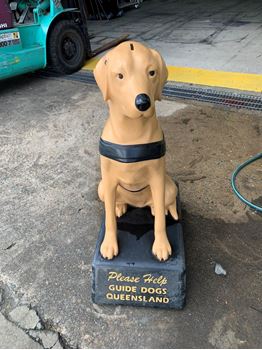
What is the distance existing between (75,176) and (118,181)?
129 centimetres

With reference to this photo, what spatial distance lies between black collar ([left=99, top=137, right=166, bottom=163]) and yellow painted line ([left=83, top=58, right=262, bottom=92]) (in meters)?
2.97

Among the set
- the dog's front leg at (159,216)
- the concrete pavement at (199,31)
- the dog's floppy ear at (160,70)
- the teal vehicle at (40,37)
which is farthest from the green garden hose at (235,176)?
the teal vehicle at (40,37)

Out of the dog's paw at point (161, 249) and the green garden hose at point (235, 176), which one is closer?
the dog's paw at point (161, 249)

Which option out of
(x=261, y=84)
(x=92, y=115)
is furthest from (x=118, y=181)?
(x=261, y=84)

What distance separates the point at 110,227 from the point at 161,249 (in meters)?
0.29

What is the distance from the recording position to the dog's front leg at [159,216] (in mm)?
1810

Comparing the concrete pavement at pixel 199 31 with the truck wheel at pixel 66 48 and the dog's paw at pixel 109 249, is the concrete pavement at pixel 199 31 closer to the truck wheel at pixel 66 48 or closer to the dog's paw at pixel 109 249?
the truck wheel at pixel 66 48

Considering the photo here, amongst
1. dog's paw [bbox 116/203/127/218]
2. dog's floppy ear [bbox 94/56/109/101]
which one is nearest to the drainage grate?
dog's paw [bbox 116/203/127/218]

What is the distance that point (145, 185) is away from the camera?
1883 millimetres

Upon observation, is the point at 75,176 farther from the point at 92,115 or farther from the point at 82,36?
the point at 82,36

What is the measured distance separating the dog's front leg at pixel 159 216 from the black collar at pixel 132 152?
4.4 inches

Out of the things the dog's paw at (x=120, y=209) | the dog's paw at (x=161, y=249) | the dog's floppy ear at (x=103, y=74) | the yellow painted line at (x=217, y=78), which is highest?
the dog's floppy ear at (x=103, y=74)

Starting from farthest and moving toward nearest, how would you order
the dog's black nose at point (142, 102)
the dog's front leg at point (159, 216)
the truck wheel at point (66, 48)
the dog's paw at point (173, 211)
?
the truck wheel at point (66, 48), the dog's paw at point (173, 211), the dog's front leg at point (159, 216), the dog's black nose at point (142, 102)

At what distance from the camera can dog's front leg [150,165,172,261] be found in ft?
5.94
